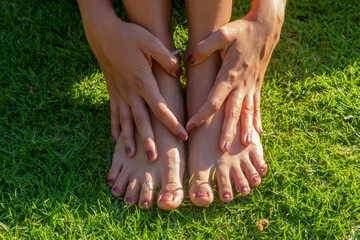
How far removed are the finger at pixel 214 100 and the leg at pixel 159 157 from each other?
0.11 metres

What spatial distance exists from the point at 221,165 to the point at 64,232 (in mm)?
751

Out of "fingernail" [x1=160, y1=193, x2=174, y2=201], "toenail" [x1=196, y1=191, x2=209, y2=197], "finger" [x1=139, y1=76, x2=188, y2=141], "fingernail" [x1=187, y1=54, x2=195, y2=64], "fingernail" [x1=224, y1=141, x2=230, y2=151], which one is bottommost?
"toenail" [x1=196, y1=191, x2=209, y2=197]

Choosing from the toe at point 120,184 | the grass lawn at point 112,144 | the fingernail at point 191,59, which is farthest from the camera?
the fingernail at point 191,59

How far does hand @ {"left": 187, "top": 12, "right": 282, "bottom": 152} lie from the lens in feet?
A: 6.77

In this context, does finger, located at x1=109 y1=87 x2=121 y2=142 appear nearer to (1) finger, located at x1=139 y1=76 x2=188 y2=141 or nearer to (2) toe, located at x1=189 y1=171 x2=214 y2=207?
(1) finger, located at x1=139 y1=76 x2=188 y2=141

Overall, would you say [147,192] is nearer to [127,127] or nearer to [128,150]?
[128,150]

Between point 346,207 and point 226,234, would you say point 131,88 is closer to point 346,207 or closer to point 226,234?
point 226,234

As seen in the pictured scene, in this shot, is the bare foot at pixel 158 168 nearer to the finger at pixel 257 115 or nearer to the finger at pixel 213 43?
the finger at pixel 213 43

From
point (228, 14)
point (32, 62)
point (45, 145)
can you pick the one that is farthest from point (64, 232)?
point (228, 14)

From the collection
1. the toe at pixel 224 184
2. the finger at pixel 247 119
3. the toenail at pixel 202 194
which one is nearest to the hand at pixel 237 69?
the finger at pixel 247 119

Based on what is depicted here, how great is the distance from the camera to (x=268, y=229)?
1.89m

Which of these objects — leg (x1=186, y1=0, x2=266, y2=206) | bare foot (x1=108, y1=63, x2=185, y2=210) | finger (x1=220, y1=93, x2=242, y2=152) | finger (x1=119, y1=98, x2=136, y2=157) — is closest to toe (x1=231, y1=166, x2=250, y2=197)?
leg (x1=186, y1=0, x2=266, y2=206)

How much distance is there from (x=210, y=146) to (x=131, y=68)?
1.74 ft

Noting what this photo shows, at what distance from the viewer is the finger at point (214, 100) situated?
205 cm
